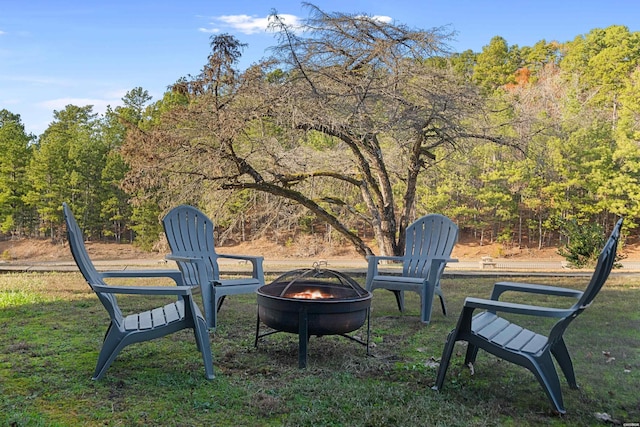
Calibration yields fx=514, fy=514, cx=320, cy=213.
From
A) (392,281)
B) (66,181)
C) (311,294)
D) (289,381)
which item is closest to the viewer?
(289,381)

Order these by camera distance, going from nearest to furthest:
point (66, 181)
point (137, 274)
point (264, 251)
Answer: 1. point (137, 274)
2. point (264, 251)
3. point (66, 181)

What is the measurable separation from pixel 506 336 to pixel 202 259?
254cm

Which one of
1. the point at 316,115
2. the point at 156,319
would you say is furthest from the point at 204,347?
the point at 316,115

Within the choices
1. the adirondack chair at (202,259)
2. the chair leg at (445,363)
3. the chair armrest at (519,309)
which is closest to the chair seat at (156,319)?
the adirondack chair at (202,259)

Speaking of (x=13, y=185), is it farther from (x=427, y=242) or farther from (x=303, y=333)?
(x=303, y=333)

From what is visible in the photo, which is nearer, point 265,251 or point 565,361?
point 565,361

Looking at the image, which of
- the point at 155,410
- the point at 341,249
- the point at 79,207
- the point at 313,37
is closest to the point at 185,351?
the point at 155,410

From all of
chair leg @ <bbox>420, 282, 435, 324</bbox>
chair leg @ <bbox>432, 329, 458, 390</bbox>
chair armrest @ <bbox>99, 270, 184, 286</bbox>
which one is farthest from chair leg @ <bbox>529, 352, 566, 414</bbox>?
chair armrest @ <bbox>99, 270, 184, 286</bbox>

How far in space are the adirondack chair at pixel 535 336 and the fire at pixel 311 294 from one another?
985 millimetres

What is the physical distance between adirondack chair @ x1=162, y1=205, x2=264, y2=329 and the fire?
874 mm

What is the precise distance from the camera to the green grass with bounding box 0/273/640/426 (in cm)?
217

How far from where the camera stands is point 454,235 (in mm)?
4895

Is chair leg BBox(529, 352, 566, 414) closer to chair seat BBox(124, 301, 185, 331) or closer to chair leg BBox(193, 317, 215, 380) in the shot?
chair leg BBox(193, 317, 215, 380)

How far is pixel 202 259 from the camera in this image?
13.8 ft
